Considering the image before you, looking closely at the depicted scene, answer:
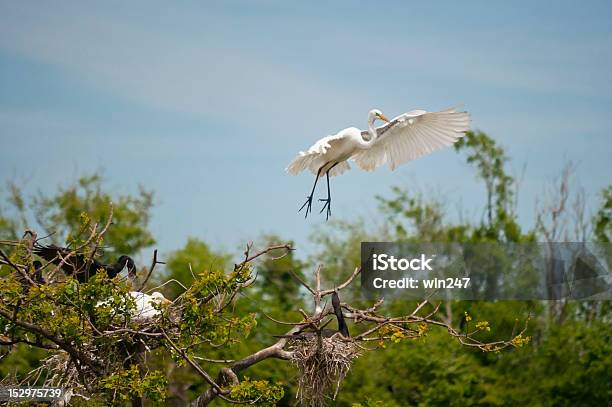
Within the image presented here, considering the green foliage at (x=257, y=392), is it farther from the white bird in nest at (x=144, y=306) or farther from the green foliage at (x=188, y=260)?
the green foliage at (x=188, y=260)

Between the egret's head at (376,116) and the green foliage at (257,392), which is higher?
the egret's head at (376,116)

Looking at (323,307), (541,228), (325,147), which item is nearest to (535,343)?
(541,228)

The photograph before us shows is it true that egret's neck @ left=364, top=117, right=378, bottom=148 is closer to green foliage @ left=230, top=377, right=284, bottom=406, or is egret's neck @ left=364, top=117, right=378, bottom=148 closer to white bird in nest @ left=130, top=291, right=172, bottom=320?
white bird in nest @ left=130, top=291, right=172, bottom=320

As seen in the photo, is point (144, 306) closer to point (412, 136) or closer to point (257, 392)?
point (257, 392)

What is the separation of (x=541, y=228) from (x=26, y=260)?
21.0m

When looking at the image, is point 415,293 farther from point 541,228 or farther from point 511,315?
point 541,228

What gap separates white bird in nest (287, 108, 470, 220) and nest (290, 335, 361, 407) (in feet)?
6.98

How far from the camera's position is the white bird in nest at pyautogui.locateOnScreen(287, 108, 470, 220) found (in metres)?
8.76

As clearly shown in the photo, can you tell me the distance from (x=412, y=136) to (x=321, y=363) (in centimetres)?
325

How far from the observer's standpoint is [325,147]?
28.2ft

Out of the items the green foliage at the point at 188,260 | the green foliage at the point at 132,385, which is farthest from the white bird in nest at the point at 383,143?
the green foliage at the point at 188,260

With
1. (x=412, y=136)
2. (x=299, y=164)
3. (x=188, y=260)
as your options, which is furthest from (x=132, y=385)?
(x=188, y=260)

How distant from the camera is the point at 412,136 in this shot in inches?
363

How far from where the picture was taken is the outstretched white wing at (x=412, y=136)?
8.88 m
